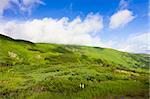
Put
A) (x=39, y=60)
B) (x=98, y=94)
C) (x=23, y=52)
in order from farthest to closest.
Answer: (x=23, y=52)
(x=39, y=60)
(x=98, y=94)

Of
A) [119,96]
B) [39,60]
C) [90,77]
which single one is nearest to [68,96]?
[119,96]

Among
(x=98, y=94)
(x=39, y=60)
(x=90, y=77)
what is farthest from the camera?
(x=39, y=60)

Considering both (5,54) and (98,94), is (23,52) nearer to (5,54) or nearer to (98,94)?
(5,54)

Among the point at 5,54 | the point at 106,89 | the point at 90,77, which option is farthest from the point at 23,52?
the point at 106,89

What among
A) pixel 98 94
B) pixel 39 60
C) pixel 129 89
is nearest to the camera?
pixel 98 94

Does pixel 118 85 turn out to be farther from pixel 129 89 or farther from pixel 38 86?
pixel 38 86

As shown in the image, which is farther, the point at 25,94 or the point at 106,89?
the point at 106,89

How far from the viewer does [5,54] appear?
157m

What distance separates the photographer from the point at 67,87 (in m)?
48.8

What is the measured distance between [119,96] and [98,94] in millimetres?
3476

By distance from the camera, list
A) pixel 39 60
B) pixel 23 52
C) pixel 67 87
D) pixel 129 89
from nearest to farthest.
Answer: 1. pixel 67 87
2. pixel 129 89
3. pixel 39 60
4. pixel 23 52

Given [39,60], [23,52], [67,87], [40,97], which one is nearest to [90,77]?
[67,87]

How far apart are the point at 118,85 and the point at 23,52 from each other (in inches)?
4766

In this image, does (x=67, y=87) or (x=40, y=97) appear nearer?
(x=40, y=97)
